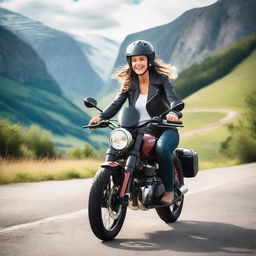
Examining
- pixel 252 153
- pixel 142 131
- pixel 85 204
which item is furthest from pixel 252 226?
pixel 252 153

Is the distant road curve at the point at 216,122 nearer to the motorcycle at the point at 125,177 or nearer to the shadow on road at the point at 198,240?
the shadow on road at the point at 198,240

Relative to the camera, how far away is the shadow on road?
5016 mm

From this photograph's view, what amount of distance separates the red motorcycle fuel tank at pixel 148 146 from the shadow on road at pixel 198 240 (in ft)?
2.79

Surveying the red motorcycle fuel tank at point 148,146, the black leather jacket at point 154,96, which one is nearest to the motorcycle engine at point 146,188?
the red motorcycle fuel tank at point 148,146

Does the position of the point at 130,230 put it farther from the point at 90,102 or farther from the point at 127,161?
the point at 90,102

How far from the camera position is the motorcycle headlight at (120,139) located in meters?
5.21

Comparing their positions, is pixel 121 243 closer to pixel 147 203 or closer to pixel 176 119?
pixel 147 203

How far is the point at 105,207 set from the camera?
16.8 ft

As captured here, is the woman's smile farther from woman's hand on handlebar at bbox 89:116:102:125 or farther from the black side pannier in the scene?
the black side pannier

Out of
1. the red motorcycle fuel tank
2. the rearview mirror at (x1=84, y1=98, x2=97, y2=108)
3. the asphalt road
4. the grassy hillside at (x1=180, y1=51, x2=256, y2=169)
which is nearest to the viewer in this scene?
the asphalt road

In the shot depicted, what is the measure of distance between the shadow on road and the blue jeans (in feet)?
1.75

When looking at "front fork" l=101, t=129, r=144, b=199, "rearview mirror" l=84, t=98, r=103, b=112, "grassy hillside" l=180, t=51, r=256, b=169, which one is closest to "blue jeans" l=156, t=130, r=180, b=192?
"front fork" l=101, t=129, r=144, b=199

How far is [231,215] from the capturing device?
7.31 metres

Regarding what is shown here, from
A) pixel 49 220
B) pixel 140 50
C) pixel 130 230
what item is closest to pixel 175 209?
pixel 130 230
